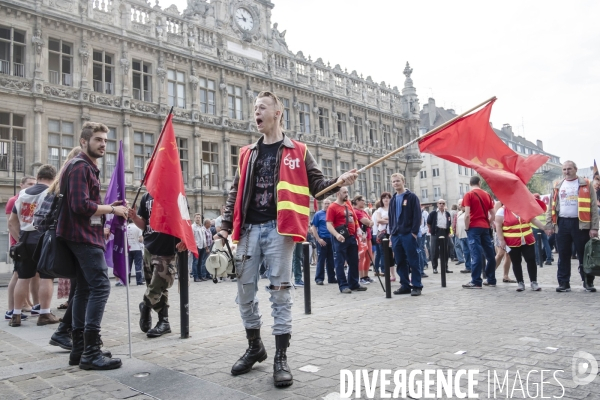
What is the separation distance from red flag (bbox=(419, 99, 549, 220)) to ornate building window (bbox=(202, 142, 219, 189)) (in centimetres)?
2438

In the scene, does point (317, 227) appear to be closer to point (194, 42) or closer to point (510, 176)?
point (510, 176)

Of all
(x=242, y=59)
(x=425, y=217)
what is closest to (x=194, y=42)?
(x=242, y=59)

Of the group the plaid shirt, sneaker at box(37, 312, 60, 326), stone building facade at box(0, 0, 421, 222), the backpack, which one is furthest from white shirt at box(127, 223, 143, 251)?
the backpack

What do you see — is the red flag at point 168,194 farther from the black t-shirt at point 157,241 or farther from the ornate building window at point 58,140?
the ornate building window at point 58,140

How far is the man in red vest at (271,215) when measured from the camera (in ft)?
12.4

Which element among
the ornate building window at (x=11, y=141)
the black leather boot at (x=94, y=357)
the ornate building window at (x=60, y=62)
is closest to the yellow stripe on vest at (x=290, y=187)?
the black leather boot at (x=94, y=357)

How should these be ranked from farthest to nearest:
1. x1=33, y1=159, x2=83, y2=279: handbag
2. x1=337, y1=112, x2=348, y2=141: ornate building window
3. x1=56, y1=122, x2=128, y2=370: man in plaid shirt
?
x1=337, y1=112, x2=348, y2=141: ornate building window → x1=33, y1=159, x2=83, y2=279: handbag → x1=56, y1=122, x2=128, y2=370: man in plaid shirt

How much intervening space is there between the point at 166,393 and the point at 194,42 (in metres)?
28.2

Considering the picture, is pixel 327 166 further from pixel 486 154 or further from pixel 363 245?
pixel 486 154

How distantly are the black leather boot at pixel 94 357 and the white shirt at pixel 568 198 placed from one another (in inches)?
296

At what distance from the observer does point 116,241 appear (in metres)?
5.13

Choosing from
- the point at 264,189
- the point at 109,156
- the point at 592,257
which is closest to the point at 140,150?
the point at 109,156

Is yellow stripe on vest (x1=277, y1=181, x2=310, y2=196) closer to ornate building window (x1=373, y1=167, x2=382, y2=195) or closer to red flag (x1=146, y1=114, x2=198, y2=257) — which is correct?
red flag (x1=146, y1=114, x2=198, y2=257)

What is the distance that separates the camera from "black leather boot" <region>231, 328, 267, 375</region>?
12.3 ft
